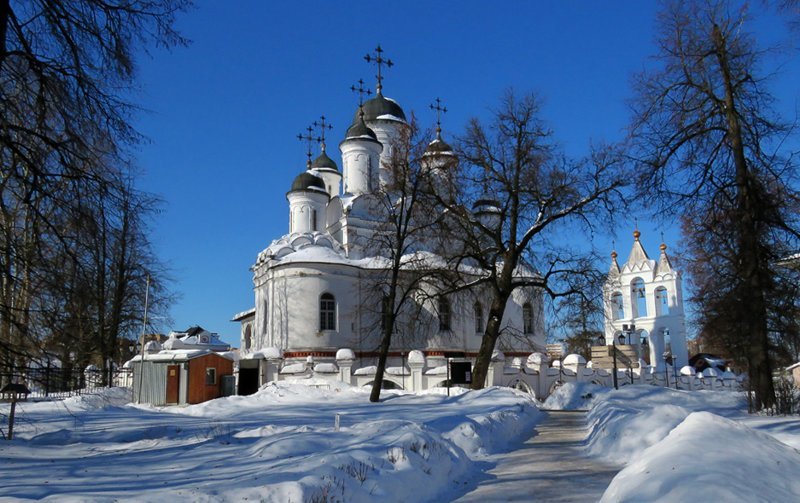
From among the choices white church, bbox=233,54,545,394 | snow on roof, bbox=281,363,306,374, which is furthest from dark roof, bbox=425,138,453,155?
snow on roof, bbox=281,363,306,374

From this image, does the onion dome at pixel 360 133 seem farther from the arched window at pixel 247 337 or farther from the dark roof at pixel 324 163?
the arched window at pixel 247 337

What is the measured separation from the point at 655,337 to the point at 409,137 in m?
41.9

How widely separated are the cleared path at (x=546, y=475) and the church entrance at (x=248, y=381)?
20.1m

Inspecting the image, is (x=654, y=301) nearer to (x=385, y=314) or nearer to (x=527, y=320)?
(x=527, y=320)

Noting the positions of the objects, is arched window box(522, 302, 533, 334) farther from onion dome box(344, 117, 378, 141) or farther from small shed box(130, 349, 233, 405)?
small shed box(130, 349, 233, 405)

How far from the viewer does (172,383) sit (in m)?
28.6

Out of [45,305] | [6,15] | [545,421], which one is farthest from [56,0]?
[545,421]

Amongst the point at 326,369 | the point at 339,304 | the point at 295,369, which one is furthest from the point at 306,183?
the point at 326,369

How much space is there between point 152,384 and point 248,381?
4.62 m

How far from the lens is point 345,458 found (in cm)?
794

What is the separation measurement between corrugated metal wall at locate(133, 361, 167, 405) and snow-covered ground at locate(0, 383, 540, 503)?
10.9 meters

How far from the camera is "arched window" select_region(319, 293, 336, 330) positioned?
3566cm

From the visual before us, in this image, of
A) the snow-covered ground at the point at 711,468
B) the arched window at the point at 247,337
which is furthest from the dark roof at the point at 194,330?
the snow-covered ground at the point at 711,468

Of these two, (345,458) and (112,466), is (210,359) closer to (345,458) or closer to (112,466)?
(112,466)
